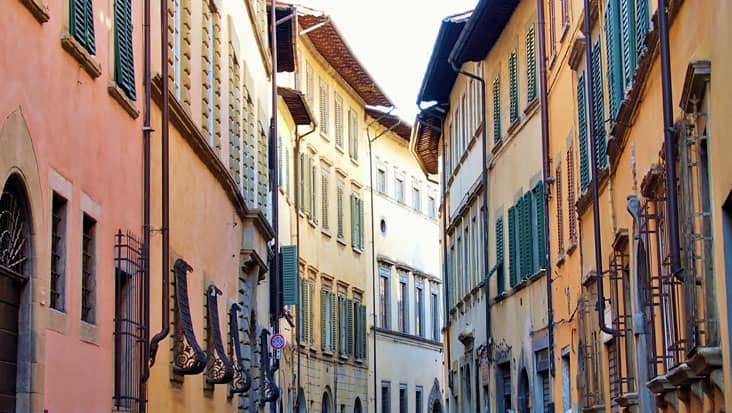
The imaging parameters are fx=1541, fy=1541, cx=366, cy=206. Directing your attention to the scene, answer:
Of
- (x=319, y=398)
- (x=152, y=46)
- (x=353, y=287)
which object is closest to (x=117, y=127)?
(x=152, y=46)

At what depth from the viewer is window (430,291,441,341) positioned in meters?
56.8

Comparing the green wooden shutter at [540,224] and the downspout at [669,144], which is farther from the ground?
the green wooden shutter at [540,224]

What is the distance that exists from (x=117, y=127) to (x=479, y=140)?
58.4ft

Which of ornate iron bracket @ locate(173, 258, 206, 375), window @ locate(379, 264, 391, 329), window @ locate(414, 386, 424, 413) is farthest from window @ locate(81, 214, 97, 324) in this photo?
window @ locate(414, 386, 424, 413)

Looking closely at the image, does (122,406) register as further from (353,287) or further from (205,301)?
(353,287)

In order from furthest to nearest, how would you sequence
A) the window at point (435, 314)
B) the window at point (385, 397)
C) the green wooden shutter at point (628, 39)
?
the window at point (435, 314)
the window at point (385, 397)
the green wooden shutter at point (628, 39)

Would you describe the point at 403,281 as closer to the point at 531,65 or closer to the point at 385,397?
the point at 385,397

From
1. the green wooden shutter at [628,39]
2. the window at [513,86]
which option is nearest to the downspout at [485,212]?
the window at [513,86]

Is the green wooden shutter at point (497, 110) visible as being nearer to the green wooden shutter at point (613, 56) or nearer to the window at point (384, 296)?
the green wooden shutter at point (613, 56)

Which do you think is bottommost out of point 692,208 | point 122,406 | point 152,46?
point 122,406

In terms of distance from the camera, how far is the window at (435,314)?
186 ft

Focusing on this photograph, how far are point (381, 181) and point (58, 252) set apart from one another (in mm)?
39181

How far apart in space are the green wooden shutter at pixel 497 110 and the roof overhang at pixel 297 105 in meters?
7.83

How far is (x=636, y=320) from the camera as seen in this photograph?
16.4m
